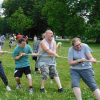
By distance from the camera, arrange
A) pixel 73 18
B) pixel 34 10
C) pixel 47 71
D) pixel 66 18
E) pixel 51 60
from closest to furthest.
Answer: pixel 47 71
pixel 51 60
pixel 73 18
pixel 66 18
pixel 34 10

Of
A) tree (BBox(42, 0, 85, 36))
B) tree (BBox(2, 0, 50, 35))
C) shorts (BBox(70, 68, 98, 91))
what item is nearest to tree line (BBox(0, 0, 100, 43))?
tree (BBox(42, 0, 85, 36))

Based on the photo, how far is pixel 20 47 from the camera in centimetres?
507

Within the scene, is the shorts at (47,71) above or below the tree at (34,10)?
below

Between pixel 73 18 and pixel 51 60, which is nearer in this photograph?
pixel 51 60

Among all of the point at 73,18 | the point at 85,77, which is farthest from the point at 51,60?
the point at 73,18

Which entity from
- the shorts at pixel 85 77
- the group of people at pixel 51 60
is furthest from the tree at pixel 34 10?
the shorts at pixel 85 77

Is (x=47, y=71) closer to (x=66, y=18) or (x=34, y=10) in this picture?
(x=66, y=18)

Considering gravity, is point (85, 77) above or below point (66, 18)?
below

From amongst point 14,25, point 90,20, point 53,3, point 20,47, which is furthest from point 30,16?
point 20,47

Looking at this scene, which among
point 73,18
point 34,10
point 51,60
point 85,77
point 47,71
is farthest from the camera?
point 34,10

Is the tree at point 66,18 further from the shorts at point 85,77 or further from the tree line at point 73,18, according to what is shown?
the shorts at point 85,77

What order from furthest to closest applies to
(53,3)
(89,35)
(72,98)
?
(53,3) < (89,35) < (72,98)

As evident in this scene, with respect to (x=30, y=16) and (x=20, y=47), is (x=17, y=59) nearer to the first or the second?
(x=20, y=47)

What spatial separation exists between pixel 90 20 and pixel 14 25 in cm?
1767
